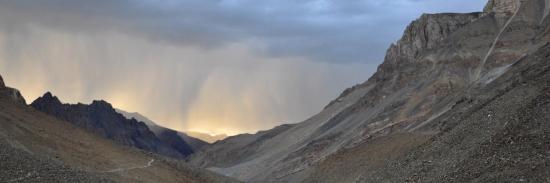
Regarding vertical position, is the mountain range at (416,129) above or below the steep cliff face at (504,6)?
below

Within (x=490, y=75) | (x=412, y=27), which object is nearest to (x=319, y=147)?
(x=490, y=75)

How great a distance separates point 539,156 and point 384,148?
39232 millimetres

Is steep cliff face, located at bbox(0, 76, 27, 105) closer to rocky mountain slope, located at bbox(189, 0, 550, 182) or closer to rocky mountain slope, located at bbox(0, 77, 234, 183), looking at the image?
rocky mountain slope, located at bbox(0, 77, 234, 183)

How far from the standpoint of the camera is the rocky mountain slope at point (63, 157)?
36.8 meters

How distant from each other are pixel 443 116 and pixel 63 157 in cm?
3873

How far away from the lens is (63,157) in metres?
47.1

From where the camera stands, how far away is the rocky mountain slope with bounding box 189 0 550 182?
3803 cm

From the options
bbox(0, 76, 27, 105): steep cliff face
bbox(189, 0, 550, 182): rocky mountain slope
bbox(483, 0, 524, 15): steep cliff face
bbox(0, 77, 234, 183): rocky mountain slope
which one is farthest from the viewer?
bbox(483, 0, 524, 15): steep cliff face

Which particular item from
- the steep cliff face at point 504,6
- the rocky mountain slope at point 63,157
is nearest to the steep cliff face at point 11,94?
the rocky mountain slope at point 63,157

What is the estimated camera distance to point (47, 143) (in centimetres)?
4938

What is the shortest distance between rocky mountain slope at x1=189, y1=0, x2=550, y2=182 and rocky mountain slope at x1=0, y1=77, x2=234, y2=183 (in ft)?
54.1

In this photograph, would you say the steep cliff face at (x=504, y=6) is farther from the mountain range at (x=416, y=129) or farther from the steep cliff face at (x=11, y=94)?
the steep cliff face at (x=11, y=94)

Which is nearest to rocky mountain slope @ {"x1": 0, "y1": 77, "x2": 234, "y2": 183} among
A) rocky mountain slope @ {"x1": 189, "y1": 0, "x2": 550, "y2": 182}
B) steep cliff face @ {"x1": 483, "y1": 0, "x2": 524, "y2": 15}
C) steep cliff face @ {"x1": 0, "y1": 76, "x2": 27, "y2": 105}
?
steep cliff face @ {"x1": 0, "y1": 76, "x2": 27, "y2": 105}

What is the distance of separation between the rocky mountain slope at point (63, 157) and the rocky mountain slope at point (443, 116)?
649 inches
